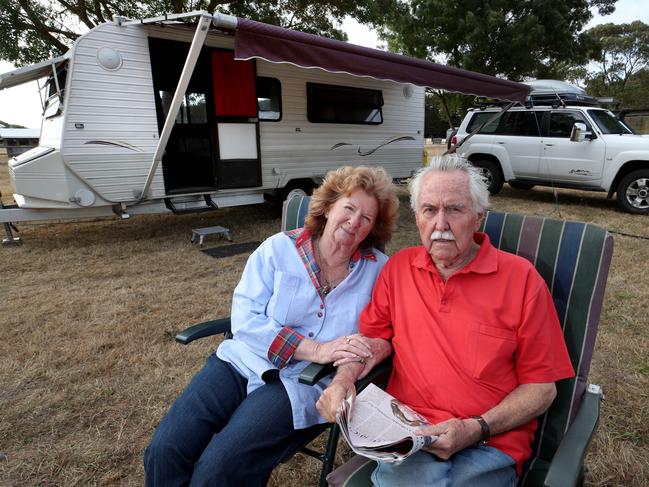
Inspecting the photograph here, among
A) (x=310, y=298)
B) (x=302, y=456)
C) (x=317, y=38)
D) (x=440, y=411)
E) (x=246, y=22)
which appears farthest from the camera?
(x=317, y=38)

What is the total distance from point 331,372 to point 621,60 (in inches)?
1444

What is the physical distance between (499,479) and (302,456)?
1.04 meters

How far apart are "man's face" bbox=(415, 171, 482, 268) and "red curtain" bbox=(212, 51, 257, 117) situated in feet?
15.5

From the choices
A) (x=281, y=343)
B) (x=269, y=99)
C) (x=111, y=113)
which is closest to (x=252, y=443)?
(x=281, y=343)

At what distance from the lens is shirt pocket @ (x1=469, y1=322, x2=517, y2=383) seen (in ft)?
4.25

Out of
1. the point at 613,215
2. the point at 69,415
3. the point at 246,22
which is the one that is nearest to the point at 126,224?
the point at 246,22

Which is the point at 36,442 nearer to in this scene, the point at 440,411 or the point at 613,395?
the point at 440,411

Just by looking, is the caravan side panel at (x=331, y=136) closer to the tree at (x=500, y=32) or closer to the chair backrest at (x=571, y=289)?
the chair backrest at (x=571, y=289)

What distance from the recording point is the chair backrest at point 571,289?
4.61 ft

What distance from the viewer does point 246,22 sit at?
11.5ft

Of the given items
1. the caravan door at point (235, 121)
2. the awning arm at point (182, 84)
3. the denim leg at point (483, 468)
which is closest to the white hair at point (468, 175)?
the denim leg at point (483, 468)

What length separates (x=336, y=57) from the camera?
412 centimetres

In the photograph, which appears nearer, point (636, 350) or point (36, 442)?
point (36, 442)

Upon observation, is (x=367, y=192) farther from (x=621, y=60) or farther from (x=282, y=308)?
(x=621, y=60)
